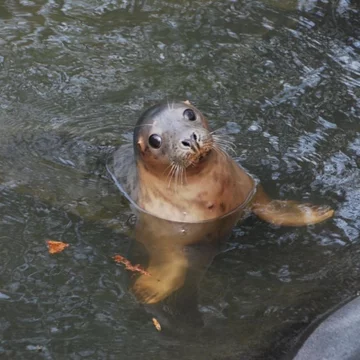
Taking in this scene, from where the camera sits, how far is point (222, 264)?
194 inches

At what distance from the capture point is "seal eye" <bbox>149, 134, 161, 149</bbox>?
5172 millimetres

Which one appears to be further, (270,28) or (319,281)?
(270,28)

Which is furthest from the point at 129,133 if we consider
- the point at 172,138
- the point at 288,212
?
the point at 288,212

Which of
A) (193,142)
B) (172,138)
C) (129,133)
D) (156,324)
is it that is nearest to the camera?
(156,324)

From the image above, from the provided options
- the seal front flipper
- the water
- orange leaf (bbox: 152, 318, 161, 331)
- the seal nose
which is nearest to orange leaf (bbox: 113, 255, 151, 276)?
the water

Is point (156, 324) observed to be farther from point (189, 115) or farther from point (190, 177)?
point (189, 115)

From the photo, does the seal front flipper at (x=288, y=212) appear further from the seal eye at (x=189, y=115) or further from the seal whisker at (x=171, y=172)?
the seal eye at (x=189, y=115)

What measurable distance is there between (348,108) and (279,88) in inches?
24.8

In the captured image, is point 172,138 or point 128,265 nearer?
point 128,265

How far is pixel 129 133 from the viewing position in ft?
20.9

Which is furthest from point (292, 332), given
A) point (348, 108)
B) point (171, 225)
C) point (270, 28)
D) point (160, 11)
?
point (160, 11)

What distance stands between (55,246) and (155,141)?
878 millimetres

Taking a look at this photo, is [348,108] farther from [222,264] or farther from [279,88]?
[222,264]

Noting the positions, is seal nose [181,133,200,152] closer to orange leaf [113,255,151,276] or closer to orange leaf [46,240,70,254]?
orange leaf [113,255,151,276]
